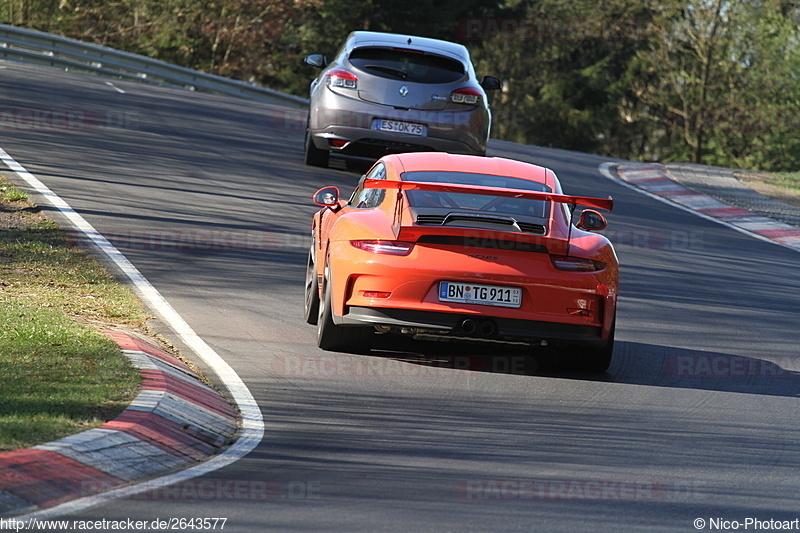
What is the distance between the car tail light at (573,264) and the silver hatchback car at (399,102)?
7.84 meters

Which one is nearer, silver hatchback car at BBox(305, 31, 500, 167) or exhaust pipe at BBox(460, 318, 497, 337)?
exhaust pipe at BBox(460, 318, 497, 337)

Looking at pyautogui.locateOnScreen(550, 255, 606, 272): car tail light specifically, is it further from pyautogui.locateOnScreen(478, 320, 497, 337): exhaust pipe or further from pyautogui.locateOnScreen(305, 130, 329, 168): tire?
pyautogui.locateOnScreen(305, 130, 329, 168): tire

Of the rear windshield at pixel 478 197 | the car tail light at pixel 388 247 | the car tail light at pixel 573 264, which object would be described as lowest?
the car tail light at pixel 388 247

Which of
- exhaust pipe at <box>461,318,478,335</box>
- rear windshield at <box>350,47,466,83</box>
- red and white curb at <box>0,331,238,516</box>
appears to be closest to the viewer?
red and white curb at <box>0,331,238,516</box>

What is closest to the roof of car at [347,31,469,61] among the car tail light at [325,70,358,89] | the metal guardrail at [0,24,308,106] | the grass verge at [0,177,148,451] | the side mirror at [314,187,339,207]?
the car tail light at [325,70,358,89]

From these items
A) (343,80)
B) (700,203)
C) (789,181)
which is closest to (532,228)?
(343,80)

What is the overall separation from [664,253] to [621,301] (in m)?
3.49

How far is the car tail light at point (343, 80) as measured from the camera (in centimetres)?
1628

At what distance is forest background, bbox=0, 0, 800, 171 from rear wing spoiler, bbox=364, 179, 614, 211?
34.7 meters

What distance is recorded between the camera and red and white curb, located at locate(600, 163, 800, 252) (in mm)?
18109

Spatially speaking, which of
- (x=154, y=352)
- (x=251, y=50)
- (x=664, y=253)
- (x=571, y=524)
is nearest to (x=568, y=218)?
(x=154, y=352)

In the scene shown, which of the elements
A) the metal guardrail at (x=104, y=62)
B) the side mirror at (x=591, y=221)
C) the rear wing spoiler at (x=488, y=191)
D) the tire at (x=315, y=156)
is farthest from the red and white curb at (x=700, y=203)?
the rear wing spoiler at (x=488, y=191)

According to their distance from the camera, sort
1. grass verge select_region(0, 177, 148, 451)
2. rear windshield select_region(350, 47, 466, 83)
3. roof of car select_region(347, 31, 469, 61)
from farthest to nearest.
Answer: roof of car select_region(347, 31, 469, 61) → rear windshield select_region(350, 47, 466, 83) → grass verge select_region(0, 177, 148, 451)

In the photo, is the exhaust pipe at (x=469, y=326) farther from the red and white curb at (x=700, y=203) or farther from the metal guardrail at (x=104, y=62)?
the metal guardrail at (x=104, y=62)
